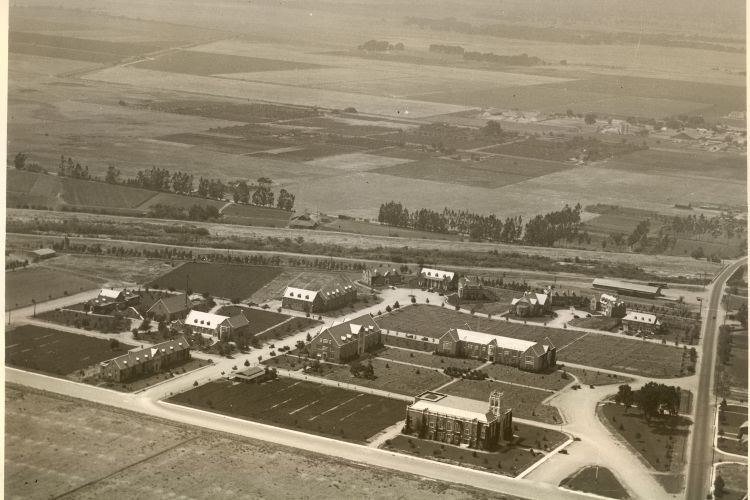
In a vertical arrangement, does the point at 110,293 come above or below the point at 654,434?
above

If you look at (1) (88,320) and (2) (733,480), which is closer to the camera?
(2) (733,480)

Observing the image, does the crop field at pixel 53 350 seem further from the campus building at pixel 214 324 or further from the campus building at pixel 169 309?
the campus building at pixel 169 309

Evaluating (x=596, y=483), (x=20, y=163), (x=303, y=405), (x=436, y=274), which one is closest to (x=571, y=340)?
(x=436, y=274)

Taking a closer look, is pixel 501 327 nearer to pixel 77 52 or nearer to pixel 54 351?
pixel 54 351

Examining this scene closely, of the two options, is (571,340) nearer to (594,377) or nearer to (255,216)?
(594,377)

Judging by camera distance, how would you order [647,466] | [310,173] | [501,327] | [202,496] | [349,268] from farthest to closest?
[310,173], [349,268], [501,327], [647,466], [202,496]

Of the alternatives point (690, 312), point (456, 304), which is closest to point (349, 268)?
point (456, 304)
